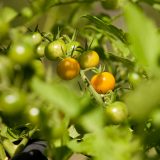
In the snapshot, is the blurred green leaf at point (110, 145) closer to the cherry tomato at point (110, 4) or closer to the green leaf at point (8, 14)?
the green leaf at point (8, 14)

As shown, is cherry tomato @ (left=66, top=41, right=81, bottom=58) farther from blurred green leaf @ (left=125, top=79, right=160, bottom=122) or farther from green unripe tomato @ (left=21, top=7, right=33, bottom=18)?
blurred green leaf @ (left=125, top=79, right=160, bottom=122)

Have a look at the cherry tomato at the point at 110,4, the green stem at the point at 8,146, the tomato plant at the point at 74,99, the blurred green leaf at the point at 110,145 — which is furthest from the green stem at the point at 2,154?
the cherry tomato at the point at 110,4

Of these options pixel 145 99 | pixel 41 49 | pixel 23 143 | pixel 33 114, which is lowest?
pixel 23 143

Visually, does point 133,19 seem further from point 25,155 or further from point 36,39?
point 25,155

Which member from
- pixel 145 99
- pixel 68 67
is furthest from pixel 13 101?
pixel 68 67

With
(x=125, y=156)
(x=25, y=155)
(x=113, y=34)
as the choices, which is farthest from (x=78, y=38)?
(x=125, y=156)

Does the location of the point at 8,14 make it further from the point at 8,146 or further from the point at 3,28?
the point at 8,146

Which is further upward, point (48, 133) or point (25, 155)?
point (48, 133)
